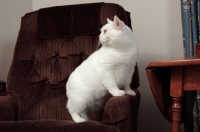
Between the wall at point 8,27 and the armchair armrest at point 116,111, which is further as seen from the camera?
the wall at point 8,27

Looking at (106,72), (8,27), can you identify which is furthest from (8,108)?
(8,27)

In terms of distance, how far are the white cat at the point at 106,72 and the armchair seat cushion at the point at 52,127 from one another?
0.73ft

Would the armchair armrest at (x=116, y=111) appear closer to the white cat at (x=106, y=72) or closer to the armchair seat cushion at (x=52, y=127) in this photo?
the armchair seat cushion at (x=52, y=127)

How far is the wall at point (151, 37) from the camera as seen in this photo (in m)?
1.73

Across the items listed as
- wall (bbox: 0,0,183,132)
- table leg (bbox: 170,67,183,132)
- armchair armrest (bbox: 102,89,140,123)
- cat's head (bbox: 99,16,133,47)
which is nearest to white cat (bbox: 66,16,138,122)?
cat's head (bbox: 99,16,133,47)

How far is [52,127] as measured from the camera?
1.00 m

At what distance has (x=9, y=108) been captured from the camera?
4.54 ft

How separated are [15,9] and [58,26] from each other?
2.36 feet

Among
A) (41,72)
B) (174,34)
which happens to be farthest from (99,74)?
(174,34)

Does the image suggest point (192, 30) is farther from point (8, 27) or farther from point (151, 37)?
point (8, 27)

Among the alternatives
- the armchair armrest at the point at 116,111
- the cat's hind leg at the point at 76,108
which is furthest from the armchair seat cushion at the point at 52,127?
the cat's hind leg at the point at 76,108

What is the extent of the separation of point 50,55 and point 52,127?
0.73 m

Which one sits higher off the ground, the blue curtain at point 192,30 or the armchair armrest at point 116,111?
the blue curtain at point 192,30

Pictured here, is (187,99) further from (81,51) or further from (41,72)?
(41,72)
